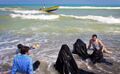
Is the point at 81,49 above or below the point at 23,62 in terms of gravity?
below

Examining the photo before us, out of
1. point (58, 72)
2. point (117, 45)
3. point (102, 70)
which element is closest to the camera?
point (58, 72)

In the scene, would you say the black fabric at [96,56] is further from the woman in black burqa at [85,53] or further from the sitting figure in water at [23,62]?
the sitting figure in water at [23,62]

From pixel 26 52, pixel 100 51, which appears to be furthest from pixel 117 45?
pixel 26 52

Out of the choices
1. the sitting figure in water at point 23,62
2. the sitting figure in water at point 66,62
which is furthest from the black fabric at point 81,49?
the sitting figure in water at point 23,62

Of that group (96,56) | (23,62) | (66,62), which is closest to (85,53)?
(96,56)

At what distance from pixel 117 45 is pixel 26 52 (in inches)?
307

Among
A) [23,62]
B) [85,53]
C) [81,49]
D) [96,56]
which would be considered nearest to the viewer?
[23,62]

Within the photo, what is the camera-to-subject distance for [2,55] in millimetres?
10102

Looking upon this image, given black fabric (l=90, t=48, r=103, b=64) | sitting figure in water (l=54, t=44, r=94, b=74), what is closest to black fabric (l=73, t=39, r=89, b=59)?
black fabric (l=90, t=48, r=103, b=64)

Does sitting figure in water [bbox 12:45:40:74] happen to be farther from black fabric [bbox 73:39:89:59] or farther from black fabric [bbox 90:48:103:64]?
black fabric [bbox 73:39:89:59]

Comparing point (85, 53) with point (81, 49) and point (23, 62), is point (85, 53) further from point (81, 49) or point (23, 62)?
point (23, 62)

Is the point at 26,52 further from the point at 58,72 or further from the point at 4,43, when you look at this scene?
the point at 4,43

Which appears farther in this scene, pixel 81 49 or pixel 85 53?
pixel 81 49

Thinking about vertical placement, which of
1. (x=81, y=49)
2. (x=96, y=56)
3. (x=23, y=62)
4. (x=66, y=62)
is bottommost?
(x=96, y=56)
